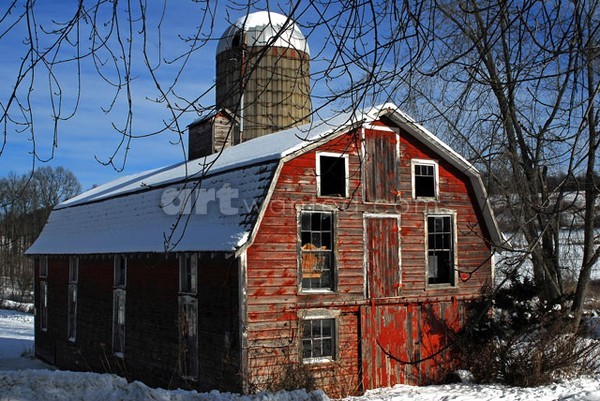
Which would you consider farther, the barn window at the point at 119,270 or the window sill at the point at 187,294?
the barn window at the point at 119,270

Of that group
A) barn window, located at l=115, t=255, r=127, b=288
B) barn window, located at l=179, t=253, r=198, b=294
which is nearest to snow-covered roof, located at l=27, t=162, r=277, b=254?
barn window, located at l=179, t=253, r=198, b=294

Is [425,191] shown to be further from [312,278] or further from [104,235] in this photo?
[104,235]

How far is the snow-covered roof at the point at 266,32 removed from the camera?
4.43m

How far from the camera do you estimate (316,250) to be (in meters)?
14.6

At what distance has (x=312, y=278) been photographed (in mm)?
14586

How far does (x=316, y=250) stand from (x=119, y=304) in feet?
22.7

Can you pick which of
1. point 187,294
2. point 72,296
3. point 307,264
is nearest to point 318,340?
point 307,264

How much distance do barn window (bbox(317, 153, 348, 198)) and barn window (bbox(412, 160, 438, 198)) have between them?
6.32 ft

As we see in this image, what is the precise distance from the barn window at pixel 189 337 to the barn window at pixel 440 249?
229 inches

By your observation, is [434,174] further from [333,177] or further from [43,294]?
[43,294]

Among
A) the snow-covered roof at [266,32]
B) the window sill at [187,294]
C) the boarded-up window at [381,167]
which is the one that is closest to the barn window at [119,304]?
the window sill at [187,294]

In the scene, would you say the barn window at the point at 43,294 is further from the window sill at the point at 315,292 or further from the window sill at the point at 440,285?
the window sill at the point at 440,285

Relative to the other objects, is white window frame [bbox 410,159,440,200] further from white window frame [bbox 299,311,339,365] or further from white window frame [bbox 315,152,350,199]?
white window frame [bbox 299,311,339,365]

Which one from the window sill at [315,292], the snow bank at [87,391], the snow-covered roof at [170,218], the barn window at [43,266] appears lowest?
the snow bank at [87,391]
